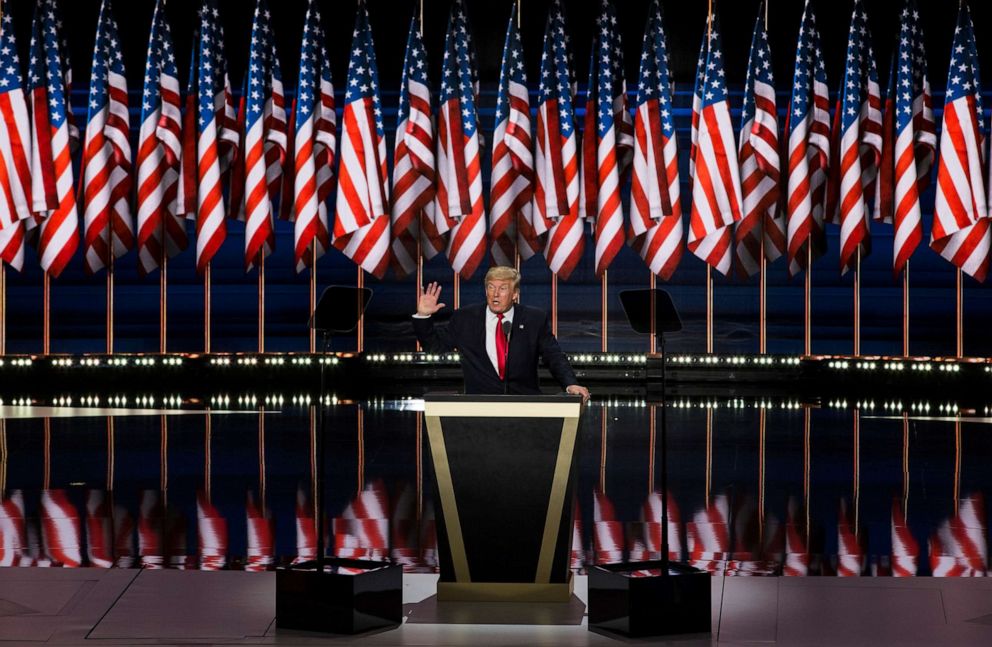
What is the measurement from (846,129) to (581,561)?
1141 cm

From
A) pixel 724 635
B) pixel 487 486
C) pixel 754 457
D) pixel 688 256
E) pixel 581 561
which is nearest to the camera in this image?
Answer: pixel 724 635

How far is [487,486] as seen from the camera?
18.6ft

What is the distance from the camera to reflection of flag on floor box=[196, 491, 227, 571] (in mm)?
6645

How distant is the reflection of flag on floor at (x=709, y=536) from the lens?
6.79 meters

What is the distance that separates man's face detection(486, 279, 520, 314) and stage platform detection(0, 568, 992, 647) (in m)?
1.30

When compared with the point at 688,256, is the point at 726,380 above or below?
below

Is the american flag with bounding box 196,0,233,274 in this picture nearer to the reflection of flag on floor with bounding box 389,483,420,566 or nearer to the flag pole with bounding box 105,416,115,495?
the flag pole with bounding box 105,416,115,495

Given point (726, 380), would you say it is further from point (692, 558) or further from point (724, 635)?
point (724, 635)

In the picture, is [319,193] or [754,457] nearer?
[754,457]

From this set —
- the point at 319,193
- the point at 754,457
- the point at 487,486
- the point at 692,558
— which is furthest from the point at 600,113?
the point at 487,486

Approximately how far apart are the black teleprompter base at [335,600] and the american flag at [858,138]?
12472 mm

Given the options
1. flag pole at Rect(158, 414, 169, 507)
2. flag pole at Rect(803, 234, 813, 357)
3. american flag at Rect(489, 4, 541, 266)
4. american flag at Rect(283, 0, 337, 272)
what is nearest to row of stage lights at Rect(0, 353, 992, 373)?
flag pole at Rect(803, 234, 813, 357)

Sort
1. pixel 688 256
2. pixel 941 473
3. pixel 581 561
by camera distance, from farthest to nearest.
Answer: pixel 688 256, pixel 941 473, pixel 581 561

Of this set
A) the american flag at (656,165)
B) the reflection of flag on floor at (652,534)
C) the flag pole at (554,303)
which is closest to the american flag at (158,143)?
the flag pole at (554,303)
